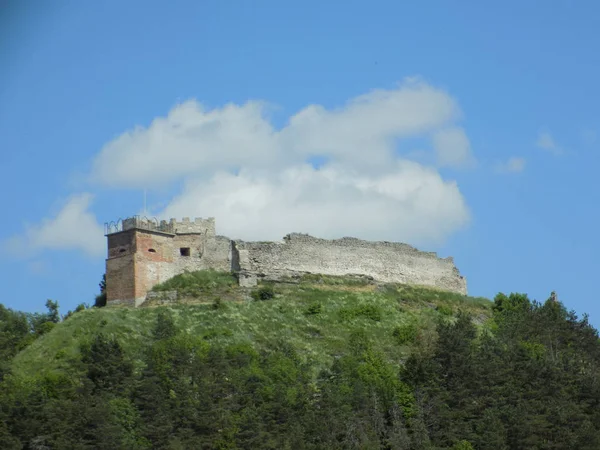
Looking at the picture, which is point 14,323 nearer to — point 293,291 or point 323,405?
point 293,291

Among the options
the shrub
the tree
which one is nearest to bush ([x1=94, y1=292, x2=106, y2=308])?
the tree

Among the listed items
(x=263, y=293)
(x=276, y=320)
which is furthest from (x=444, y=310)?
(x=276, y=320)

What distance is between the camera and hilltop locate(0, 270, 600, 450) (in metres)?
59.9

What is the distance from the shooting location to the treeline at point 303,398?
5941 cm

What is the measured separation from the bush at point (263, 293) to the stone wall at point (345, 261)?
0.89 metres

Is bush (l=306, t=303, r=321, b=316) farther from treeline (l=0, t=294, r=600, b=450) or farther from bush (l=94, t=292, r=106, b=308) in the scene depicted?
bush (l=94, t=292, r=106, b=308)

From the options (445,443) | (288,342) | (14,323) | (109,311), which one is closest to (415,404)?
(445,443)


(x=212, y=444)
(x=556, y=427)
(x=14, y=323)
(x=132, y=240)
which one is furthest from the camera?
(x=14, y=323)

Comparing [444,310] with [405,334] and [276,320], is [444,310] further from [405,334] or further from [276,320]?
[276,320]

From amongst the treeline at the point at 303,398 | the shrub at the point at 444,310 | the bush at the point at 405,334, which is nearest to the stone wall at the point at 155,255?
the treeline at the point at 303,398

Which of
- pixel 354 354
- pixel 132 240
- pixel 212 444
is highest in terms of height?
pixel 132 240

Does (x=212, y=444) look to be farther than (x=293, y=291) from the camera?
No

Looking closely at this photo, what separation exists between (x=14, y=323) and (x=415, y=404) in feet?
81.8

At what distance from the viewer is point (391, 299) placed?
74.9 metres
